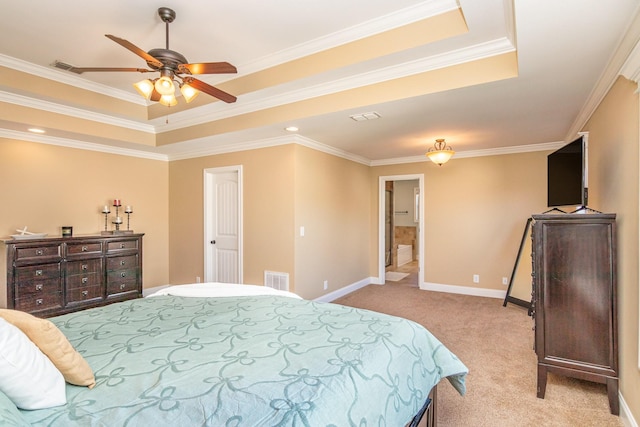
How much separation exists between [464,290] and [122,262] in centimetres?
513

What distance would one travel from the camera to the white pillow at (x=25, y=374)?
3.10 ft

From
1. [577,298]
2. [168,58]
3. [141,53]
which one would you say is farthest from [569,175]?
[141,53]

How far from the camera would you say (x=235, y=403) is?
1.02 meters

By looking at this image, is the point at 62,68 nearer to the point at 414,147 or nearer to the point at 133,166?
the point at 133,166

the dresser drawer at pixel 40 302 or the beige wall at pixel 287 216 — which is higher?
the beige wall at pixel 287 216

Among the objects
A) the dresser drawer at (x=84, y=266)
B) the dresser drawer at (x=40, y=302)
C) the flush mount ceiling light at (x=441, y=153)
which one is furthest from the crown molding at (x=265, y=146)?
the dresser drawer at (x=40, y=302)

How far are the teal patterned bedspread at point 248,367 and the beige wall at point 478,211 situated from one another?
374 cm

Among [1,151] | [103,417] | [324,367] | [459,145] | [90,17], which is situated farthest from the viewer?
[459,145]

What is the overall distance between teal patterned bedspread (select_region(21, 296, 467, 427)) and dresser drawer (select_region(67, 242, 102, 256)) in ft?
8.35

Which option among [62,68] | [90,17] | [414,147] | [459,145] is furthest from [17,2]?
[459,145]

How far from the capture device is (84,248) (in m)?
4.03

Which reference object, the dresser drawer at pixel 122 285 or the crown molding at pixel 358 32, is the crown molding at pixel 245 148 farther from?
the dresser drawer at pixel 122 285

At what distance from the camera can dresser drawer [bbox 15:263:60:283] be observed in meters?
3.50

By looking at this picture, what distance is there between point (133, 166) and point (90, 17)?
2.81 m
